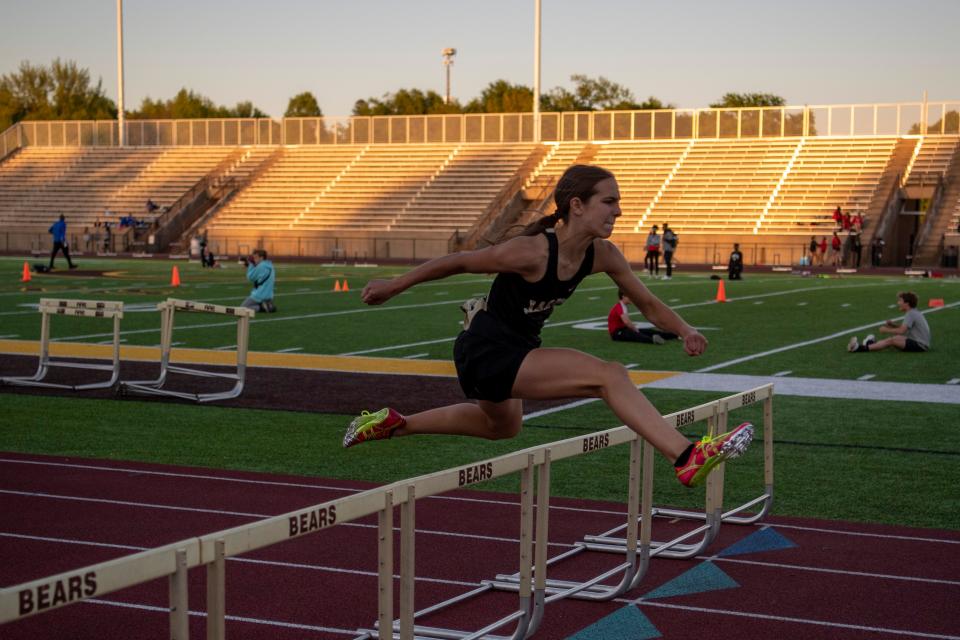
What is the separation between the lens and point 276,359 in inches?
648

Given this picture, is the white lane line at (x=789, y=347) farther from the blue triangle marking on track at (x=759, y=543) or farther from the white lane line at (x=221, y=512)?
the white lane line at (x=221, y=512)

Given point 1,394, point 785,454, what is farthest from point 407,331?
point 785,454

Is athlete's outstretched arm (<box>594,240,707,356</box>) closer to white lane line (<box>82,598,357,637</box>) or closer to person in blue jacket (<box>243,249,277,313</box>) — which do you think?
white lane line (<box>82,598,357,637</box>)

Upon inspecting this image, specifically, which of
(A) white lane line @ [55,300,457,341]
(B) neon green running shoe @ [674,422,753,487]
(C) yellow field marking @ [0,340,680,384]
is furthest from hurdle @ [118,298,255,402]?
(B) neon green running shoe @ [674,422,753,487]

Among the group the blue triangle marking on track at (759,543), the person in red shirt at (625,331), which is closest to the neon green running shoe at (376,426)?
the blue triangle marking on track at (759,543)

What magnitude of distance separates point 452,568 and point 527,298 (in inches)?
70.0

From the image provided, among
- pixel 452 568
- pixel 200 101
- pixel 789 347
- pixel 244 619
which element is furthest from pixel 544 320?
pixel 200 101

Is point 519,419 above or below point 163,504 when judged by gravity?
above

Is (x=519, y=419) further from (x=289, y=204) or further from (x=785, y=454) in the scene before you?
(x=289, y=204)

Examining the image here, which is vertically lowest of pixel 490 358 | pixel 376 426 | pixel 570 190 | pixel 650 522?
pixel 650 522

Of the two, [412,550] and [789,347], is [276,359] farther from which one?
[412,550]

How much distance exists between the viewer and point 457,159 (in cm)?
5922

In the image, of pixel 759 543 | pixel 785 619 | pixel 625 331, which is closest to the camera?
pixel 785 619

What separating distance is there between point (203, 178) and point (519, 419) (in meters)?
57.7
